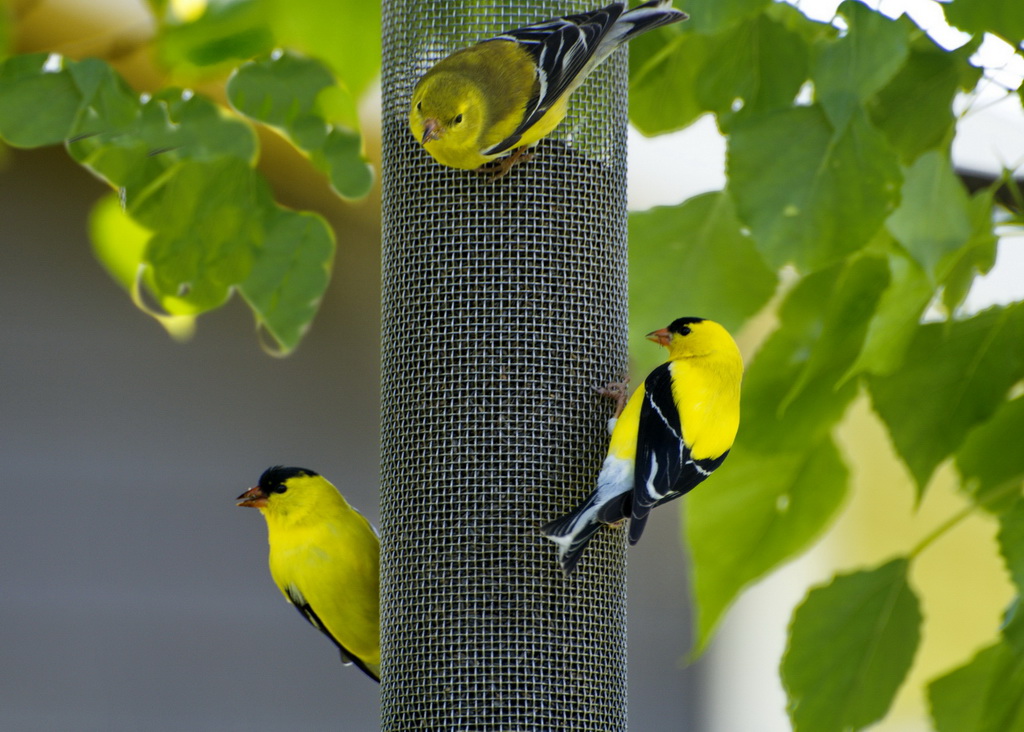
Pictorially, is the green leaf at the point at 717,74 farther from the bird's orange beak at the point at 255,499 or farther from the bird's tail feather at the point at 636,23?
the bird's orange beak at the point at 255,499

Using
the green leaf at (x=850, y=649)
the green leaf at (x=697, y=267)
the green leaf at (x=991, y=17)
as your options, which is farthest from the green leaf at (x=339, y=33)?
the green leaf at (x=850, y=649)

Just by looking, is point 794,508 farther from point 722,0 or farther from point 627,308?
point 722,0

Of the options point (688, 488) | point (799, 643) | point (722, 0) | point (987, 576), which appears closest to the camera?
point (722, 0)

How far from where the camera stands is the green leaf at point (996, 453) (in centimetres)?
368

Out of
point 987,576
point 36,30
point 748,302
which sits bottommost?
point 987,576

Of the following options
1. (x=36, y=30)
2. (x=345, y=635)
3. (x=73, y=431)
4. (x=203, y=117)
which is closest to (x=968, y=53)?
(x=203, y=117)

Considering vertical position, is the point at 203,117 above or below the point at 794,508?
above

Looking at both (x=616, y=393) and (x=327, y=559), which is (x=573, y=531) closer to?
(x=616, y=393)

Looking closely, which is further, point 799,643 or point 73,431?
point 73,431

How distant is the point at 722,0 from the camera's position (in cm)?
315

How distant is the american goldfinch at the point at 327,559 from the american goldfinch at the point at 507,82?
114 cm

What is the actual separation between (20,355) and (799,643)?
5.16 meters

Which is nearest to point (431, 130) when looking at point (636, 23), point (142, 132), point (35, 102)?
point (636, 23)

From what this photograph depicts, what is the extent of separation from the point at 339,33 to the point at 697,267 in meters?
1.11
